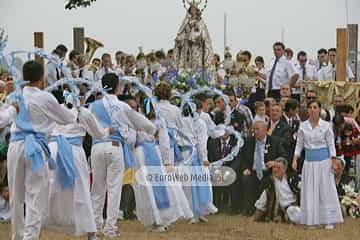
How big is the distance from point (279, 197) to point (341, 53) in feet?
14.5

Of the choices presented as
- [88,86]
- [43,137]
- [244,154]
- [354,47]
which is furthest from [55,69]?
[354,47]

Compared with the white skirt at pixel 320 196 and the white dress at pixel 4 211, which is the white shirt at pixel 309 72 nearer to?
the white skirt at pixel 320 196

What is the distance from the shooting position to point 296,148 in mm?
13242

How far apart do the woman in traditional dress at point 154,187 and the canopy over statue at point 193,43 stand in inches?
206

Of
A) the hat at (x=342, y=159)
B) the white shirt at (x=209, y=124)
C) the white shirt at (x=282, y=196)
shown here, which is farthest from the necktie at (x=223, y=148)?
the hat at (x=342, y=159)

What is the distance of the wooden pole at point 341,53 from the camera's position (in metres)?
17.2

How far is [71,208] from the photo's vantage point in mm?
10609

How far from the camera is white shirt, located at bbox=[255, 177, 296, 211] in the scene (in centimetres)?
1364

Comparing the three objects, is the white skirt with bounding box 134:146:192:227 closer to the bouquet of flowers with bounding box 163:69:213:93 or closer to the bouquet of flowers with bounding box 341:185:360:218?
the bouquet of flowers with bounding box 341:185:360:218

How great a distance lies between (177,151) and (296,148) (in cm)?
165

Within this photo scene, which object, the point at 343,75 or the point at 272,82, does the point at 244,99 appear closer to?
the point at 272,82

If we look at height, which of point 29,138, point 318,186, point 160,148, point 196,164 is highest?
point 29,138

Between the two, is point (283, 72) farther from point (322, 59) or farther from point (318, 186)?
point (318, 186)

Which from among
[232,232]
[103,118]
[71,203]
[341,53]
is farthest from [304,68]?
[71,203]
